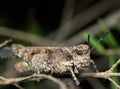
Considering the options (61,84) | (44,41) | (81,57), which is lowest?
(61,84)

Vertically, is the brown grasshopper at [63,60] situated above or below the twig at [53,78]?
above

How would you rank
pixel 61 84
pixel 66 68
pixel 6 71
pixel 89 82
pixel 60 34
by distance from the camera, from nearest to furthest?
pixel 61 84 < pixel 66 68 < pixel 89 82 < pixel 6 71 < pixel 60 34

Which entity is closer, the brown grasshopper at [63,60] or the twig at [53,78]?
the twig at [53,78]

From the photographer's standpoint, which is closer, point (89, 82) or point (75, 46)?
point (75, 46)

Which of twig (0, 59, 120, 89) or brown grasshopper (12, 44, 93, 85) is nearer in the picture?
twig (0, 59, 120, 89)

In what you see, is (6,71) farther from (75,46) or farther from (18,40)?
(75,46)

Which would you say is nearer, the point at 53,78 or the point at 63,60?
the point at 53,78

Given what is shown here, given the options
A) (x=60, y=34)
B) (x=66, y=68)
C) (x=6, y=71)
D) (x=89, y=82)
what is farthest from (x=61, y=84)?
(x=60, y=34)

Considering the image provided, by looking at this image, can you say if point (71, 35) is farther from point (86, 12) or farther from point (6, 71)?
point (6, 71)

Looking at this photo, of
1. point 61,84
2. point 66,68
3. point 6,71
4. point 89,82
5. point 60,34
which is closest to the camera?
point 61,84

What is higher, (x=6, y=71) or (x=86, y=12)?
(x=86, y=12)

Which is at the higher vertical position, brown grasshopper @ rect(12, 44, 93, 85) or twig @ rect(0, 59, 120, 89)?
brown grasshopper @ rect(12, 44, 93, 85)
